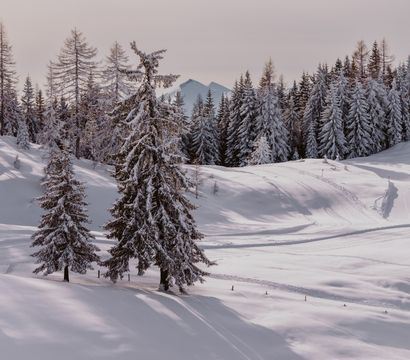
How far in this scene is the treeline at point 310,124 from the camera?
68.8 meters

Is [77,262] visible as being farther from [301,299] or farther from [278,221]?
[278,221]

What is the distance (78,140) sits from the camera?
155ft

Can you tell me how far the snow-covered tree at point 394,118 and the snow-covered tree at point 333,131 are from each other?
8.64 meters

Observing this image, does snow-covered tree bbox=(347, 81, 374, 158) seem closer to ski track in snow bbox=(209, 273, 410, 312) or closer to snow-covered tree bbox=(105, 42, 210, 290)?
ski track in snow bbox=(209, 273, 410, 312)

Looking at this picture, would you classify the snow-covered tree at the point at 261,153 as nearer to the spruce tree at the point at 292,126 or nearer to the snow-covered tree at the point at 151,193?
the spruce tree at the point at 292,126

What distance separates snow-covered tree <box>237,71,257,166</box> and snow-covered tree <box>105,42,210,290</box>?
5246 centimetres

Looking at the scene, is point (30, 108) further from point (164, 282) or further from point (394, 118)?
point (164, 282)

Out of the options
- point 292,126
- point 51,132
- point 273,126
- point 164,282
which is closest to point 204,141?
point 273,126

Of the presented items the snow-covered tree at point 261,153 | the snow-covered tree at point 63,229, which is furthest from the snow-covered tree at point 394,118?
the snow-covered tree at point 63,229

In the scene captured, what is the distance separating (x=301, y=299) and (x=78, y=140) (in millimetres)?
34276

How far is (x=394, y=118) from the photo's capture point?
71562 mm

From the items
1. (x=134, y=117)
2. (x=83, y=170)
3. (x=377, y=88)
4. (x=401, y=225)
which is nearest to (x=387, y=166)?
(x=377, y=88)

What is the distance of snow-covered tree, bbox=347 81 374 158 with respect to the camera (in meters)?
68.2

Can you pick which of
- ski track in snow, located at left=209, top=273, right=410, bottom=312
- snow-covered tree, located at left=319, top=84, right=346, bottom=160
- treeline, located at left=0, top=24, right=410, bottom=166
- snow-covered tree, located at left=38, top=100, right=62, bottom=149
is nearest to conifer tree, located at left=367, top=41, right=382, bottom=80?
treeline, located at left=0, top=24, right=410, bottom=166
